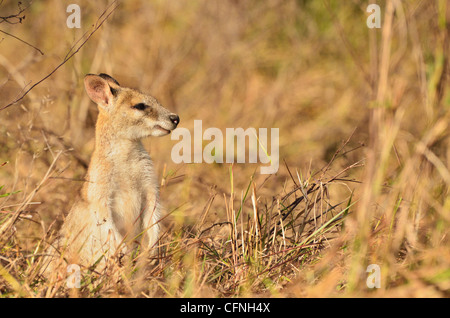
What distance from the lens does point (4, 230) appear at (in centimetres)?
424

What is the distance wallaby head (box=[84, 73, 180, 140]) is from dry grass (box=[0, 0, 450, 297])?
524 mm

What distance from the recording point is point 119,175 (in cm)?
534

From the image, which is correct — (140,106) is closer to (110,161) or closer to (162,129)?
(162,129)

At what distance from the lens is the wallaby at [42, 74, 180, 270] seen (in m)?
5.18

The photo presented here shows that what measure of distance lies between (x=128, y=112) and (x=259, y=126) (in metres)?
4.06

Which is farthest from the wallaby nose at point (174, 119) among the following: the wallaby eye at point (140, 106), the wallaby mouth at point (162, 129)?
the wallaby eye at point (140, 106)

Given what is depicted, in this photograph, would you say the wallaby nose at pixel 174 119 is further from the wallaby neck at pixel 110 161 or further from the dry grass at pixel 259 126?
the dry grass at pixel 259 126

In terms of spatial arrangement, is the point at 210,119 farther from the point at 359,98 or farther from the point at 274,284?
the point at 274,284

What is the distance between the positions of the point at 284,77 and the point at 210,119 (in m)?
1.58

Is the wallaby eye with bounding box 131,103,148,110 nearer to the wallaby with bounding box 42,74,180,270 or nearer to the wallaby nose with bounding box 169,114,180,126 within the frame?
the wallaby with bounding box 42,74,180,270

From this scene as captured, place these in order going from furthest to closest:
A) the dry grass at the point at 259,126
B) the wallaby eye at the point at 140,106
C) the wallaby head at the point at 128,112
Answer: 1. the wallaby eye at the point at 140,106
2. the wallaby head at the point at 128,112
3. the dry grass at the point at 259,126

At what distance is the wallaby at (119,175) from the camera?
518 centimetres

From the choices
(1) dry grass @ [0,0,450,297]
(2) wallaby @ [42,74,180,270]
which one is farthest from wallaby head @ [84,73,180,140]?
(1) dry grass @ [0,0,450,297]

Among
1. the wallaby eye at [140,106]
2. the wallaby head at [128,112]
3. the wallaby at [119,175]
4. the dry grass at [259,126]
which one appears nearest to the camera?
the dry grass at [259,126]
